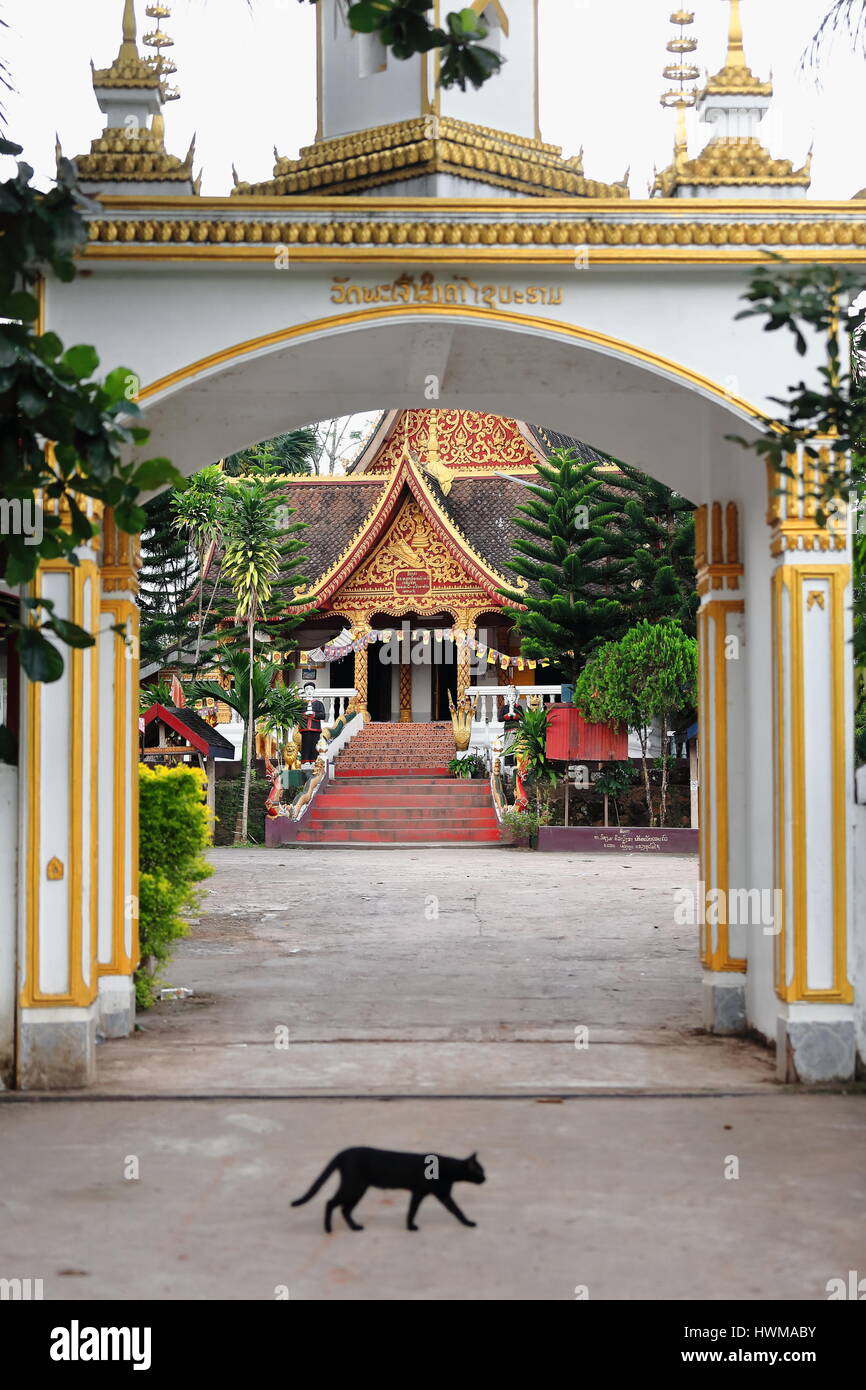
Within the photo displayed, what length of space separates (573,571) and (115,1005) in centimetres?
1383

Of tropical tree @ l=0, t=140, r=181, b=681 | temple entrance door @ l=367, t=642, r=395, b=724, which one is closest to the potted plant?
temple entrance door @ l=367, t=642, r=395, b=724

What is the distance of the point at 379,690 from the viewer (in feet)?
84.5

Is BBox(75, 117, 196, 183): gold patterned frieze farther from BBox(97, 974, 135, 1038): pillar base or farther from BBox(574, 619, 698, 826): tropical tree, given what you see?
BBox(574, 619, 698, 826): tropical tree

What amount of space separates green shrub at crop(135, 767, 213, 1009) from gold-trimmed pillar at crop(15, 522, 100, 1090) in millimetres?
1591

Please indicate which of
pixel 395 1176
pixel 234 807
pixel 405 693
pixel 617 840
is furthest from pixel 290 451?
pixel 395 1176

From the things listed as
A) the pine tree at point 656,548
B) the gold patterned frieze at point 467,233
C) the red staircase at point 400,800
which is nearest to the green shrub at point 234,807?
the red staircase at point 400,800

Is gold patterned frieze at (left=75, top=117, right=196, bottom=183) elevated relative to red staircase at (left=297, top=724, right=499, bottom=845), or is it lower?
elevated

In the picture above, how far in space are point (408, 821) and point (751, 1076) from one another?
1372 centimetres

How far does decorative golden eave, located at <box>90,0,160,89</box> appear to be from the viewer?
6137 mm

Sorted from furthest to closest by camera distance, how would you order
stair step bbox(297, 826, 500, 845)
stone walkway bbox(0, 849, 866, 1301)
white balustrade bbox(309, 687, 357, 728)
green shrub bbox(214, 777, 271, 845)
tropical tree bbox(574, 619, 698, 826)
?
white balustrade bbox(309, 687, 357, 728) < green shrub bbox(214, 777, 271, 845) < stair step bbox(297, 826, 500, 845) < tropical tree bbox(574, 619, 698, 826) < stone walkway bbox(0, 849, 866, 1301)

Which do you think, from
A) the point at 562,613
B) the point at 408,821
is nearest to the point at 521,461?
the point at 562,613

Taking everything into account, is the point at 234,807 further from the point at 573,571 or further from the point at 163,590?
the point at 573,571

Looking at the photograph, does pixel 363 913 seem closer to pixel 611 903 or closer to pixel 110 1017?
pixel 611 903

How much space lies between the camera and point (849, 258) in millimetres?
5500
